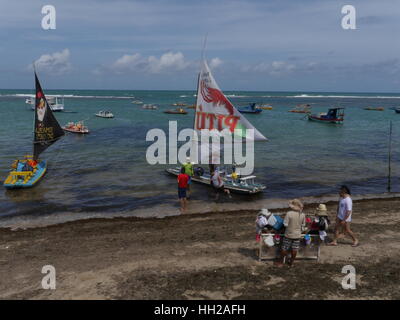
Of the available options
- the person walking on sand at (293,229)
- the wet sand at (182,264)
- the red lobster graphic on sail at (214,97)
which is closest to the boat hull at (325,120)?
the wet sand at (182,264)

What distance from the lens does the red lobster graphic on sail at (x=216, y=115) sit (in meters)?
13.7

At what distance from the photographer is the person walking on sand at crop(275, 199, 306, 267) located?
26.8ft

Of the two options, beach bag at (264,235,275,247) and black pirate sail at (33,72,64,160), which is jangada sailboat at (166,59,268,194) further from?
black pirate sail at (33,72,64,160)

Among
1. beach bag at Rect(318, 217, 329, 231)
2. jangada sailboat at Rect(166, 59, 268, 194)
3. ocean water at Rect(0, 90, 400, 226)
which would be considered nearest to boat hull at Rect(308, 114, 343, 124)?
ocean water at Rect(0, 90, 400, 226)

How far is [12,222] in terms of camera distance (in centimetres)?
1450

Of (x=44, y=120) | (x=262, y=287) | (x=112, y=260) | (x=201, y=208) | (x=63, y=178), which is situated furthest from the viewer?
(x=63, y=178)

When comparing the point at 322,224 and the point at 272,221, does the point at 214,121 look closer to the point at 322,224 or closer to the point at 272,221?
the point at 272,221

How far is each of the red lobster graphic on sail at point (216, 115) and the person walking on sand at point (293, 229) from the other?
19.5 ft

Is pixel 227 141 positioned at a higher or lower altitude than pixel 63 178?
higher

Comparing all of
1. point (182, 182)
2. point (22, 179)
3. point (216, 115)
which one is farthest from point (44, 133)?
point (216, 115)

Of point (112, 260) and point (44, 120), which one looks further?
point (44, 120)
